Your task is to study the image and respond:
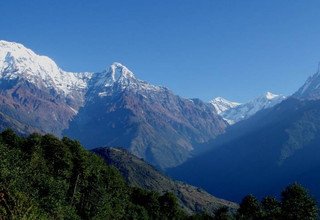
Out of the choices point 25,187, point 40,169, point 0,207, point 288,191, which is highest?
point 288,191

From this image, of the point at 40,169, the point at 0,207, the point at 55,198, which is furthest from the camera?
the point at 40,169

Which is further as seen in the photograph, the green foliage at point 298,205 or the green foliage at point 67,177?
the green foliage at point 298,205

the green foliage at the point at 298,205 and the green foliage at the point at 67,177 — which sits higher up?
the green foliage at the point at 298,205

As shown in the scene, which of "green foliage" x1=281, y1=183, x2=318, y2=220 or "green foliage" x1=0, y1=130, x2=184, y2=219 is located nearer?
"green foliage" x1=0, y1=130, x2=184, y2=219

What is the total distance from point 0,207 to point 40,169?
476 feet

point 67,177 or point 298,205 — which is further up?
point 298,205

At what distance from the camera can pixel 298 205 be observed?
174750 millimetres

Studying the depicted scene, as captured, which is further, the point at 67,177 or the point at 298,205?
the point at 298,205

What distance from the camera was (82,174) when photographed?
17638 cm

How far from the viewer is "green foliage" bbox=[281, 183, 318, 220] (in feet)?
567

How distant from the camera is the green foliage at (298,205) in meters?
173

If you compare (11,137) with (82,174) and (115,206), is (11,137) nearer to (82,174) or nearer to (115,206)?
(82,174)

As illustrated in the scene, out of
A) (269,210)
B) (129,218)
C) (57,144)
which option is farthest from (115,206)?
(269,210)

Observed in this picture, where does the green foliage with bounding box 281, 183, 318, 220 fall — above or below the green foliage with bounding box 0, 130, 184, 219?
above
